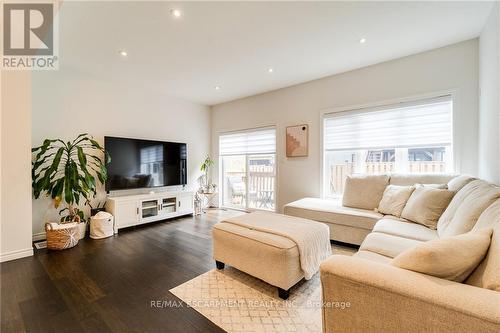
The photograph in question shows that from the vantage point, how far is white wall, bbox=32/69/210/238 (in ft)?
10.2

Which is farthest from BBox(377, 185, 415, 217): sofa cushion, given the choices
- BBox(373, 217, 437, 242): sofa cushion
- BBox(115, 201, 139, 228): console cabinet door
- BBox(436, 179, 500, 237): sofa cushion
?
BBox(115, 201, 139, 228): console cabinet door

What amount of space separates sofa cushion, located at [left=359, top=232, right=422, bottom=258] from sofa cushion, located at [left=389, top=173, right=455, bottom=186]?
1298 millimetres

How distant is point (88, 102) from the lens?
3.54 m

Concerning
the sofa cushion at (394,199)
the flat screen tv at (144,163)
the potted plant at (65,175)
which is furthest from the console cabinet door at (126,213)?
the sofa cushion at (394,199)

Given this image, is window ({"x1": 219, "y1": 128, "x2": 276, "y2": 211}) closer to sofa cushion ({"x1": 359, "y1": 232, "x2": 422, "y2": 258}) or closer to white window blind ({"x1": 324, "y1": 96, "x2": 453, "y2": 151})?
white window blind ({"x1": 324, "y1": 96, "x2": 453, "y2": 151})

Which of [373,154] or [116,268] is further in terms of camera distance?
[373,154]

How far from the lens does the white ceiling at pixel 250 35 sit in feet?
6.72

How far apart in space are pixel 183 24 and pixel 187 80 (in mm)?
1597

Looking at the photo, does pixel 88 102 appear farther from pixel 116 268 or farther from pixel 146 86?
pixel 116 268

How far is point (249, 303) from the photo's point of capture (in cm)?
171

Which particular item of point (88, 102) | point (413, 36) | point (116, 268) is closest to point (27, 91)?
point (88, 102)

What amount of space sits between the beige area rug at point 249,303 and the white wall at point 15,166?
218 centimetres

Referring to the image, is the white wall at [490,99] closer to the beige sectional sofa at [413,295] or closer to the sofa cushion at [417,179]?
the sofa cushion at [417,179]

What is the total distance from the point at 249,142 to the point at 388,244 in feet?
11.7
